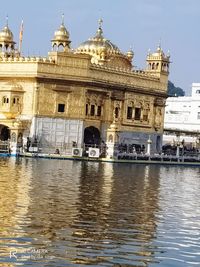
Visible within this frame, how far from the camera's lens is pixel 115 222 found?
17.2 metres

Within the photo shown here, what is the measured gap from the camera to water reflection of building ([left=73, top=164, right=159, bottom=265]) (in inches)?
537

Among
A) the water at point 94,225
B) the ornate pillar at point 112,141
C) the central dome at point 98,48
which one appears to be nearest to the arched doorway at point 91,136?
the ornate pillar at point 112,141

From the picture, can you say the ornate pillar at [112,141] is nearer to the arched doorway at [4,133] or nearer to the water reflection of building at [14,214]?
the arched doorway at [4,133]

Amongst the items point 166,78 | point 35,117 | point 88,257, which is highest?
point 166,78

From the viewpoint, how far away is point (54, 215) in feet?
57.9

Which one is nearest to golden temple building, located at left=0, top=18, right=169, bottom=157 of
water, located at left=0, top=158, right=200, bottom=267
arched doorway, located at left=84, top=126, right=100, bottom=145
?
arched doorway, located at left=84, top=126, right=100, bottom=145

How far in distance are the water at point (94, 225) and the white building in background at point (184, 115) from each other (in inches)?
2292

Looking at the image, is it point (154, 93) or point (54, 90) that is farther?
point (154, 93)

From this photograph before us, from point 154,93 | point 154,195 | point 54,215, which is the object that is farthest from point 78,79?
point 54,215

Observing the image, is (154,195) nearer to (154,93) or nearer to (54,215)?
(54,215)

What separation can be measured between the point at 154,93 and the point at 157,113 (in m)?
1.88

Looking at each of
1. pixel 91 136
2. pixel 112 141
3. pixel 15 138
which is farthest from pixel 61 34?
pixel 15 138

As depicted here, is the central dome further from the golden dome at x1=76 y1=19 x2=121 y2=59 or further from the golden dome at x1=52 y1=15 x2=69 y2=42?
the golden dome at x1=52 y1=15 x2=69 y2=42

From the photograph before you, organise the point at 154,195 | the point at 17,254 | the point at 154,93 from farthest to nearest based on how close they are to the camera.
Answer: the point at 154,93, the point at 154,195, the point at 17,254
